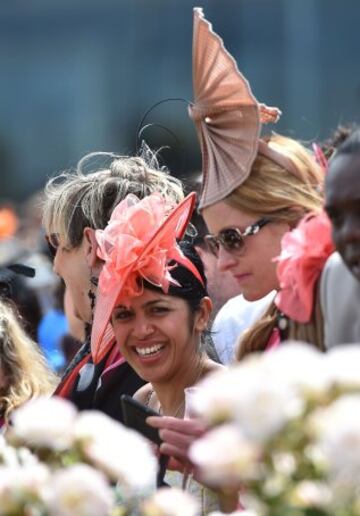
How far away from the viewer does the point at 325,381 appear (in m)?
2.12

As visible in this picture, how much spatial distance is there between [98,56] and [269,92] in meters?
2.97

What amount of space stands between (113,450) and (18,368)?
2.61 meters

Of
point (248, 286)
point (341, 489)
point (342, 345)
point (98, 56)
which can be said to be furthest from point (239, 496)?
point (98, 56)

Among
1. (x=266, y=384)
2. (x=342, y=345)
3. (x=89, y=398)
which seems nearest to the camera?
(x=266, y=384)

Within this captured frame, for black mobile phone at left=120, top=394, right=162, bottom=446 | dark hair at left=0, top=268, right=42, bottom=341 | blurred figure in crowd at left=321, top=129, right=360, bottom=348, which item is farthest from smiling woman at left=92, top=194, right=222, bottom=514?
dark hair at left=0, top=268, right=42, bottom=341

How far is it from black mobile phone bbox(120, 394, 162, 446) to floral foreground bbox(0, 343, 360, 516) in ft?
2.60

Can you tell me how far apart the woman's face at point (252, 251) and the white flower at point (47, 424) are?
1.38 meters

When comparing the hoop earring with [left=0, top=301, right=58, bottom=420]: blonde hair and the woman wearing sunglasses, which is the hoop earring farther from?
the woman wearing sunglasses

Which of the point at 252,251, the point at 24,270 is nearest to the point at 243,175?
the point at 252,251

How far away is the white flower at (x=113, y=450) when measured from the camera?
2.30m

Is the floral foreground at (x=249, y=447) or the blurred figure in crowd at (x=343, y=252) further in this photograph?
the blurred figure in crowd at (x=343, y=252)

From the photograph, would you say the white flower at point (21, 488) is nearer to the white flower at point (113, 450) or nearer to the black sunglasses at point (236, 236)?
the white flower at point (113, 450)

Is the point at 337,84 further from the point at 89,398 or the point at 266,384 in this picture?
the point at 266,384

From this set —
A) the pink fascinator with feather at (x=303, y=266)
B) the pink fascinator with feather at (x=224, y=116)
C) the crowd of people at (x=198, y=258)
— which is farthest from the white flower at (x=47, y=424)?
the pink fascinator with feather at (x=224, y=116)
